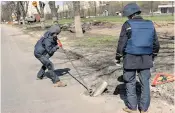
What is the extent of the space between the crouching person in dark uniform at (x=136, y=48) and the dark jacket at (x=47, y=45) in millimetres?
2837

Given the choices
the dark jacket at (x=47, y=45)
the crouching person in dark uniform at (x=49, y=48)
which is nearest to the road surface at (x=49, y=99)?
the crouching person in dark uniform at (x=49, y=48)

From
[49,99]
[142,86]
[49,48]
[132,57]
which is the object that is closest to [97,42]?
[49,48]

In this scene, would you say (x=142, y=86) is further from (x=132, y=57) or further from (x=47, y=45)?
(x=47, y=45)

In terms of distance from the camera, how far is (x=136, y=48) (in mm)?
5344

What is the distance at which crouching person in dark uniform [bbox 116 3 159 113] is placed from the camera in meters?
5.29

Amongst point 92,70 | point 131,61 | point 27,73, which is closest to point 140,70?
point 131,61

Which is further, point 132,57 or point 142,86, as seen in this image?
point 142,86

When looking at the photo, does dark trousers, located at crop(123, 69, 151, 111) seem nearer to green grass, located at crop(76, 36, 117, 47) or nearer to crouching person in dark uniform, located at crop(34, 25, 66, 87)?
crouching person in dark uniform, located at crop(34, 25, 66, 87)

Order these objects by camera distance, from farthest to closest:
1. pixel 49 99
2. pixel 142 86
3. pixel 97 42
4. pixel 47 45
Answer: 1. pixel 97 42
2. pixel 47 45
3. pixel 49 99
4. pixel 142 86

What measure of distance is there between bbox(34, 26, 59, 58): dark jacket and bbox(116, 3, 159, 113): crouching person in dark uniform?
9.31 feet

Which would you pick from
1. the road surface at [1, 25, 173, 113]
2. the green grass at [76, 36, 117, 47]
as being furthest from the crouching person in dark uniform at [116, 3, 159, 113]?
the green grass at [76, 36, 117, 47]

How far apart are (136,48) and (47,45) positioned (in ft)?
10.8

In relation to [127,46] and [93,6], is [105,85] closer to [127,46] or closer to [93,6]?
[127,46]

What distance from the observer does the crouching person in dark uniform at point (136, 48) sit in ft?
17.3
